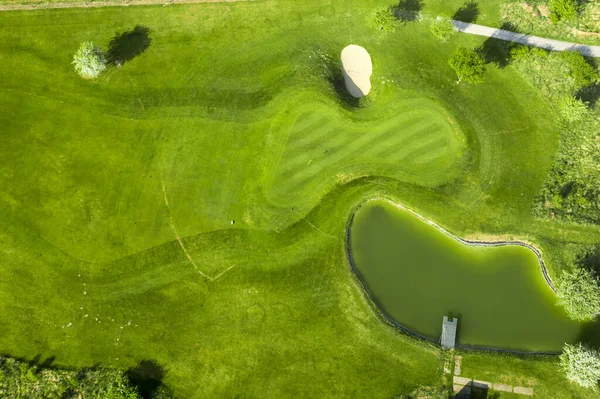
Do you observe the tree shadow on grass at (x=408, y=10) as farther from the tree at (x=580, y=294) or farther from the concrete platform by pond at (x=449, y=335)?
the concrete platform by pond at (x=449, y=335)

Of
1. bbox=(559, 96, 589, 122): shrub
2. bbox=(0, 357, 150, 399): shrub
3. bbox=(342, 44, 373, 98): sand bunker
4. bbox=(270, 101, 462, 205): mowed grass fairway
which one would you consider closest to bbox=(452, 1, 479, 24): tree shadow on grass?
bbox=(342, 44, 373, 98): sand bunker

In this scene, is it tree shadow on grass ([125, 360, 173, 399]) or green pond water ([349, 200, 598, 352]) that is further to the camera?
green pond water ([349, 200, 598, 352])

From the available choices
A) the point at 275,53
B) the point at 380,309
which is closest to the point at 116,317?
the point at 380,309

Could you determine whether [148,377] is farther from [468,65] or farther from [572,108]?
[572,108]

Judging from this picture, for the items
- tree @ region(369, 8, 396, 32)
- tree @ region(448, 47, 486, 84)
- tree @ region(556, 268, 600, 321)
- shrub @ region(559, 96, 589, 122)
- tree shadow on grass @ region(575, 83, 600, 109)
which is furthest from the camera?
tree shadow on grass @ region(575, 83, 600, 109)

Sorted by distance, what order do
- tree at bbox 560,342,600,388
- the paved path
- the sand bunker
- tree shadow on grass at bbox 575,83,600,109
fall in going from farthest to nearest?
1. the sand bunker
2. the paved path
3. tree shadow on grass at bbox 575,83,600,109
4. tree at bbox 560,342,600,388

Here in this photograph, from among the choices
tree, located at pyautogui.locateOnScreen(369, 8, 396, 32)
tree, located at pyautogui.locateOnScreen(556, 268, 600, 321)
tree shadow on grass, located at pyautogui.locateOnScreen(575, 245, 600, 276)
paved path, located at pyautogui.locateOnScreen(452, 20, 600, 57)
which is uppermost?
tree, located at pyautogui.locateOnScreen(369, 8, 396, 32)

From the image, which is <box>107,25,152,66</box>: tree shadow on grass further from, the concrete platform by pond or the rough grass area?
the rough grass area

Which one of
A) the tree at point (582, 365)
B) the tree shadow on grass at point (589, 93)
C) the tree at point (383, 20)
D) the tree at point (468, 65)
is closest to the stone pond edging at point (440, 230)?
the tree at point (582, 365)

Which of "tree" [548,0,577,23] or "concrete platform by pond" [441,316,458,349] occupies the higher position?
"tree" [548,0,577,23]
